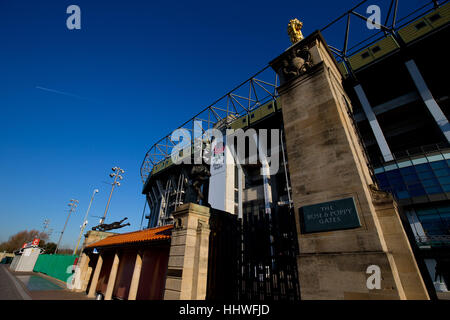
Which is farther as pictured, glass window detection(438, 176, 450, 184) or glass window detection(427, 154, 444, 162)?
glass window detection(427, 154, 444, 162)

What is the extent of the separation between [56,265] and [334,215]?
3551 cm

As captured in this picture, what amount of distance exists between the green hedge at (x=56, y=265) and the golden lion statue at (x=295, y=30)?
1161 inches

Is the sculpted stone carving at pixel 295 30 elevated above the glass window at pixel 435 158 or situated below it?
below

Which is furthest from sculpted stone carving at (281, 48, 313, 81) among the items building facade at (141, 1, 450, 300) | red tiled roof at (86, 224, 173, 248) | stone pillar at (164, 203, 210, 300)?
red tiled roof at (86, 224, 173, 248)

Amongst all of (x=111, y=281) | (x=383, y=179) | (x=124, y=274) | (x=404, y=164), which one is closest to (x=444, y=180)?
(x=404, y=164)

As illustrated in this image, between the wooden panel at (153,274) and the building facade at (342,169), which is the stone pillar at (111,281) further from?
the building facade at (342,169)

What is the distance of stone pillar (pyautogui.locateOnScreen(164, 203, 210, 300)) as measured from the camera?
5.50 meters

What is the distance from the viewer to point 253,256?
17.8 feet

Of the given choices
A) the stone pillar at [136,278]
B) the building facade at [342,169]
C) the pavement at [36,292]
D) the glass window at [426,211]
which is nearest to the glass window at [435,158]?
the building facade at [342,169]

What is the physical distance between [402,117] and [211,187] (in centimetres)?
2814

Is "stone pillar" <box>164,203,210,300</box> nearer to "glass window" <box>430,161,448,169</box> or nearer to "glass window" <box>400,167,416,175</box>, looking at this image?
"glass window" <box>400,167,416,175</box>

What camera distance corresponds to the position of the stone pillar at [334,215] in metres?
3.54

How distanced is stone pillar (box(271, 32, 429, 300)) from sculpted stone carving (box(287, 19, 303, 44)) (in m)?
2.02
